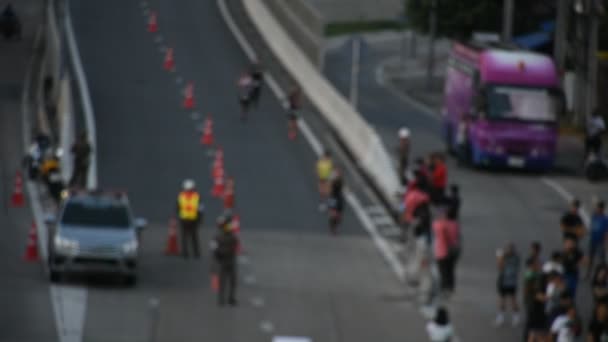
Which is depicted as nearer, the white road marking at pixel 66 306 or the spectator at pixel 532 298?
the spectator at pixel 532 298

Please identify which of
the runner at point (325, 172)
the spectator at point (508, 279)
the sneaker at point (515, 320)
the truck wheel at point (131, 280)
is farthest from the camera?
the runner at point (325, 172)

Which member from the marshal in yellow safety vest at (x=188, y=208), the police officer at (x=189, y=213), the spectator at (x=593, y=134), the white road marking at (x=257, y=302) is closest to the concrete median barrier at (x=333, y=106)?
the spectator at (x=593, y=134)

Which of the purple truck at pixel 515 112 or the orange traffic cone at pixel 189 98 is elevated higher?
the purple truck at pixel 515 112

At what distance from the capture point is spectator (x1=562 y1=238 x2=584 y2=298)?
1250 inches

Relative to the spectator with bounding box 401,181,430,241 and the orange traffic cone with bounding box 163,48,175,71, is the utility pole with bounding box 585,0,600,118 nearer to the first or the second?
the orange traffic cone with bounding box 163,48,175,71

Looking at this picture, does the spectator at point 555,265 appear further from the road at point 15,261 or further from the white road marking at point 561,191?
the white road marking at point 561,191

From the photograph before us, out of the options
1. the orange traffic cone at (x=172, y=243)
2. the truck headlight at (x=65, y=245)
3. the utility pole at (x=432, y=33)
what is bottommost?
the utility pole at (x=432, y=33)

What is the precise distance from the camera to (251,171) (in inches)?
1857

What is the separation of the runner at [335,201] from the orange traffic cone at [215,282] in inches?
192

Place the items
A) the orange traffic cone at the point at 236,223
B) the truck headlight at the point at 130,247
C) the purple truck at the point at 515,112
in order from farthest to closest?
1. the purple truck at the point at 515,112
2. the orange traffic cone at the point at 236,223
3. the truck headlight at the point at 130,247

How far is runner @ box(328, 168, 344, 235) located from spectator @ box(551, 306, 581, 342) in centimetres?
1163

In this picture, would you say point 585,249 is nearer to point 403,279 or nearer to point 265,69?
point 403,279

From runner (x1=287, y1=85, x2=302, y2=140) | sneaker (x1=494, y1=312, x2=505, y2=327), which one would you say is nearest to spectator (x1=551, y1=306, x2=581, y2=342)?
sneaker (x1=494, y1=312, x2=505, y2=327)

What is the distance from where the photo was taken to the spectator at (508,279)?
31672 millimetres
